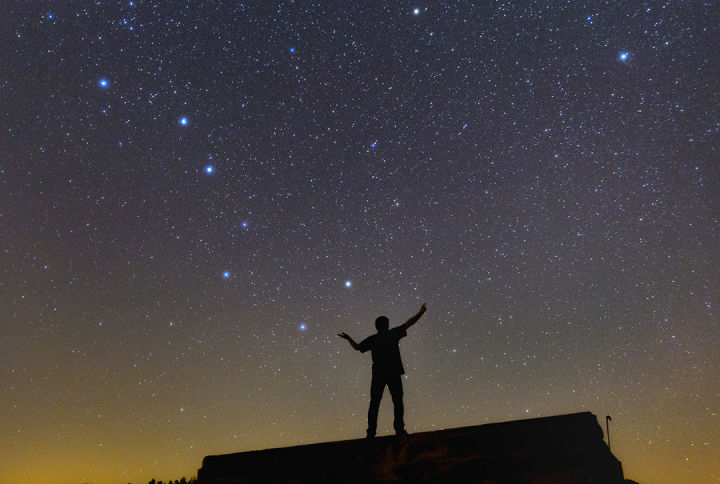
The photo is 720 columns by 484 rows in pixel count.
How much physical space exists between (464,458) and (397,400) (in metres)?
2.04

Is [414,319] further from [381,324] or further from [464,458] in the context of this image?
[464,458]

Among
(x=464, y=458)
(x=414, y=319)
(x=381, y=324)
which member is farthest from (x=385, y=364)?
(x=464, y=458)

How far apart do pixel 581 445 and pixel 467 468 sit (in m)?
0.81

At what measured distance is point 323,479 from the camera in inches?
153

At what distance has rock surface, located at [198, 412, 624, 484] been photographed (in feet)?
11.4

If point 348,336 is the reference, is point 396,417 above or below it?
below

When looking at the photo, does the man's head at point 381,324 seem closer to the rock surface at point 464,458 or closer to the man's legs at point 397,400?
the man's legs at point 397,400

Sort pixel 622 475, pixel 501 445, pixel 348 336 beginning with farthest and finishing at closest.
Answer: pixel 348 336
pixel 501 445
pixel 622 475

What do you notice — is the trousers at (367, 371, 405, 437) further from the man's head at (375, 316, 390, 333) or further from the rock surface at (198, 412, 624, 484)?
the rock surface at (198, 412, 624, 484)

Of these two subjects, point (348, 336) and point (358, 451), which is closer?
point (358, 451)

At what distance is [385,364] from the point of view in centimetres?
579

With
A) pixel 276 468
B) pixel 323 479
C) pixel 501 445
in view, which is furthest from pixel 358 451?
pixel 501 445

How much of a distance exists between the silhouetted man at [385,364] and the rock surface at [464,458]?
1767mm

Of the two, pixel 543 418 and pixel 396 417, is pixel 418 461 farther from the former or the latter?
A: pixel 396 417
